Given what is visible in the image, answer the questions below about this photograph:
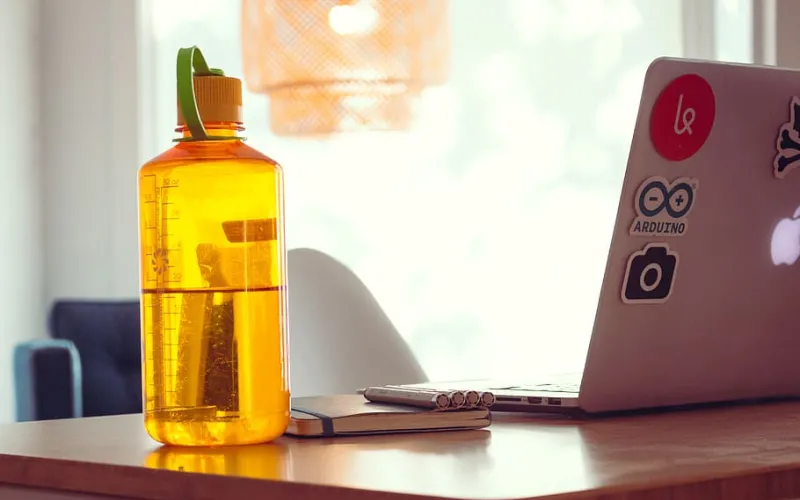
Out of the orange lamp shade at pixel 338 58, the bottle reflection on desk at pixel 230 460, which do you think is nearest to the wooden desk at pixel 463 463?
the bottle reflection on desk at pixel 230 460

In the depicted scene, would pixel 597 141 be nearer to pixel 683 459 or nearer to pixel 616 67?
pixel 616 67

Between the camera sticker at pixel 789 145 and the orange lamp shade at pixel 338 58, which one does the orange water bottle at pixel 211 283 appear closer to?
the camera sticker at pixel 789 145

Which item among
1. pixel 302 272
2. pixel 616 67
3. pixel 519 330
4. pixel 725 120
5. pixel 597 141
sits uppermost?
pixel 616 67

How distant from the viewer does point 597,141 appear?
3488mm

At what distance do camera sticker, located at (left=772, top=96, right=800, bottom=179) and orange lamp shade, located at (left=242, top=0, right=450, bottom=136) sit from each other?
1681 mm

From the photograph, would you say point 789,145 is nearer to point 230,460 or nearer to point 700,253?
point 700,253

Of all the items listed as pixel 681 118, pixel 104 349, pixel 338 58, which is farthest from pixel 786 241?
pixel 104 349

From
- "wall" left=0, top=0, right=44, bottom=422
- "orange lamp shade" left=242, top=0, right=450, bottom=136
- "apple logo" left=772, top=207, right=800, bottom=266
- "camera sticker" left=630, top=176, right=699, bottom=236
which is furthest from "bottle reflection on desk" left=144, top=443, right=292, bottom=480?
"wall" left=0, top=0, right=44, bottom=422

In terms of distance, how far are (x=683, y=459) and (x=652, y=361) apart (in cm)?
26

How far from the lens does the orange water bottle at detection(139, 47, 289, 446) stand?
73cm

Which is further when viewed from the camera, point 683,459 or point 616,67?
point 616,67

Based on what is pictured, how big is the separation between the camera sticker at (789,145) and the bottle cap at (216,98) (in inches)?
17.4

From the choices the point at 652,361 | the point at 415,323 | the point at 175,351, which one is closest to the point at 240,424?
the point at 175,351

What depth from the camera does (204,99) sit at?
0.75 meters
